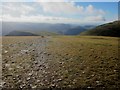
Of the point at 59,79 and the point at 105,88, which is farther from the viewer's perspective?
the point at 59,79

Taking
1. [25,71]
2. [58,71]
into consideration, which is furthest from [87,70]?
[25,71]

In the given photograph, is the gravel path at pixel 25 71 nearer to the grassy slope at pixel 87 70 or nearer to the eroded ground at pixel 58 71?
the eroded ground at pixel 58 71

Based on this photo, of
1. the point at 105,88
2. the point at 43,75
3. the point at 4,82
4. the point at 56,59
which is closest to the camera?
the point at 105,88

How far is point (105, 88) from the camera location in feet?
48.3

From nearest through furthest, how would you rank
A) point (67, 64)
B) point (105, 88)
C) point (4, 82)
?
point (105, 88), point (4, 82), point (67, 64)

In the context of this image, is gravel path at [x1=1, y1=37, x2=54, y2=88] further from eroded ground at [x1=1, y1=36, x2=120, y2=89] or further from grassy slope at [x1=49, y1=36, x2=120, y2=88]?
grassy slope at [x1=49, y1=36, x2=120, y2=88]

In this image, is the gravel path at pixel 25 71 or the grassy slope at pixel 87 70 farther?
the grassy slope at pixel 87 70

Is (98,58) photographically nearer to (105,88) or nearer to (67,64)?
(67,64)

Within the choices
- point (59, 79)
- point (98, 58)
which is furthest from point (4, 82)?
point (98, 58)

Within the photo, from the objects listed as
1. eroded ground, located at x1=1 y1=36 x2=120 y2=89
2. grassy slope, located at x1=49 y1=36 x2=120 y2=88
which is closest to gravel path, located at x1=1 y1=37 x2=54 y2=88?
eroded ground, located at x1=1 y1=36 x2=120 y2=89

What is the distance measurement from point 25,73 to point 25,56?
21.0 feet

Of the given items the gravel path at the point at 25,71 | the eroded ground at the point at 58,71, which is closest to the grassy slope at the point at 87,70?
the eroded ground at the point at 58,71

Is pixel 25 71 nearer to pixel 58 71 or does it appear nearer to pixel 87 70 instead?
pixel 58 71

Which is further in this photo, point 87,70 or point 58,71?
point 87,70
